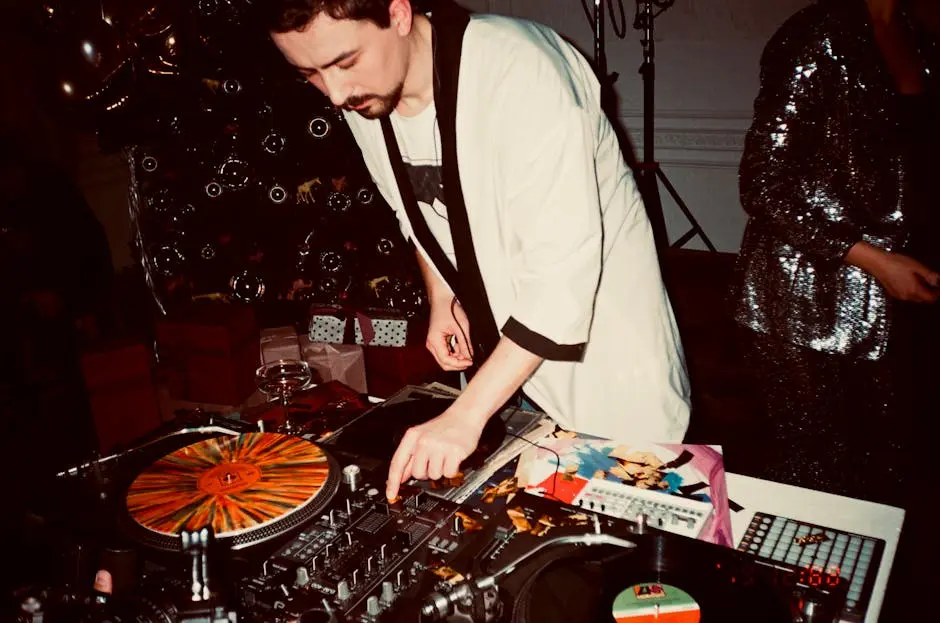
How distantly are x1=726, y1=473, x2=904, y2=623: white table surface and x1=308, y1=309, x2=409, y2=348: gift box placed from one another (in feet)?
7.58

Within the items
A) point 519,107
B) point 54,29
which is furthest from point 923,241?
point 54,29

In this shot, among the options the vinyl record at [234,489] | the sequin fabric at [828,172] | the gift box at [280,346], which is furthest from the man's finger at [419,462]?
the gift box at [280,346]

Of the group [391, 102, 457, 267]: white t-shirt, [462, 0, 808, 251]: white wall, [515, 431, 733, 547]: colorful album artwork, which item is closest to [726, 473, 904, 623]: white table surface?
[515, 431, 733, 547]: colorful album artwork

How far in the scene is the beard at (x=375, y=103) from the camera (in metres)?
1.23

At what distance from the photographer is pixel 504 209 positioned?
1.33 meters

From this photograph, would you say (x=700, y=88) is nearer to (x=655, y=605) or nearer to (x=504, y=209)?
(x=504, y=209)

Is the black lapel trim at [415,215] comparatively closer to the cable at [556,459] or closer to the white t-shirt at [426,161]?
the white t-shirt at [426,161]

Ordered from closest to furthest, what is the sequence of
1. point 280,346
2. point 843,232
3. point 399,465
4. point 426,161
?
point 399,465 < point 426,161 < point 843,232 < point 280,346

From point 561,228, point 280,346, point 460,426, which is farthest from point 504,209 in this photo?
point 280,346

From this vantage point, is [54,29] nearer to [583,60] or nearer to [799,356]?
[583,60]

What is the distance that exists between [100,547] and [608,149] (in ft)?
3.60

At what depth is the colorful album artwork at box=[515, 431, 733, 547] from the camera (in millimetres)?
1014

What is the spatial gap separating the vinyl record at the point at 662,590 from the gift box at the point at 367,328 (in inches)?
100

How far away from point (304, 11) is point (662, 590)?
94 cm
